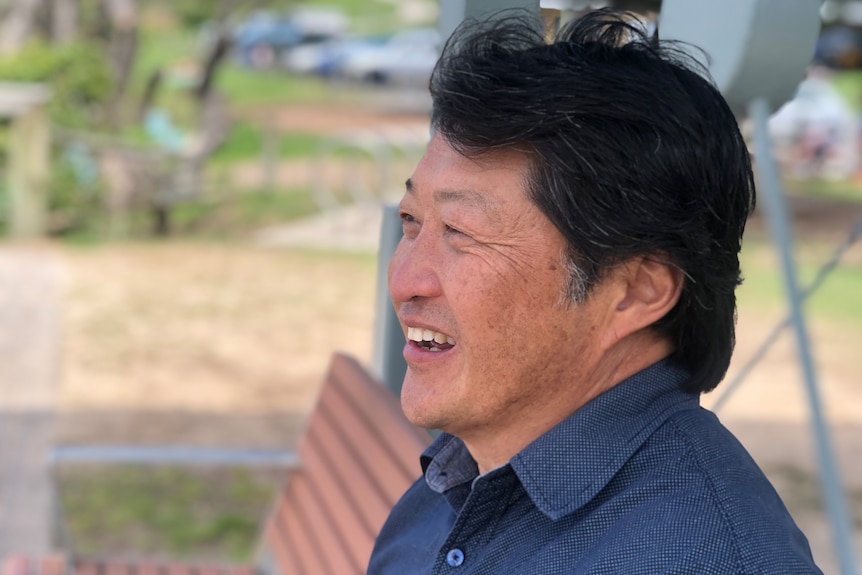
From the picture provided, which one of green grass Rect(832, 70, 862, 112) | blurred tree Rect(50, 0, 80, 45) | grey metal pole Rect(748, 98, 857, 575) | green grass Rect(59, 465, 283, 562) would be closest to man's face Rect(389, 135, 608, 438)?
grey metal pole Rect(748, 98, 857, 575)

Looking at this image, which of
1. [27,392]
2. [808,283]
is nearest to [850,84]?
[808,283]

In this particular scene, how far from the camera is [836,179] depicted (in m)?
18.6

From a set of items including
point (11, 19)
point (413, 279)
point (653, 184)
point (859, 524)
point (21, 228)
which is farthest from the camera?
point (11, 19)

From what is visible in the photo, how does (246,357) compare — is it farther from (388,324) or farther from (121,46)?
(121,46)

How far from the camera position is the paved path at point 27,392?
4.67 metres

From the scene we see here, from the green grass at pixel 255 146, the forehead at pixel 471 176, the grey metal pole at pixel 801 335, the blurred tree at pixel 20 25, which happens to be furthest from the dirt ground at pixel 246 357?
the green grass at pixel 255 146

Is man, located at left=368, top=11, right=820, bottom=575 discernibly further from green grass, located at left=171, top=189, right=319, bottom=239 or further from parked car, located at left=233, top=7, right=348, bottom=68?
parked car, located at left=233, top=7, right=348, bottom=68

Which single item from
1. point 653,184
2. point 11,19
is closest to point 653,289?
point 653,184

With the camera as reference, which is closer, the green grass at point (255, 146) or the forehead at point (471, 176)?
the forehead at point (471, 176)

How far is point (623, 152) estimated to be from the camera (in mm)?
1383

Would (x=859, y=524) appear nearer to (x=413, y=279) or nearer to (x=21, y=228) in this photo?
(x=413, y=279)

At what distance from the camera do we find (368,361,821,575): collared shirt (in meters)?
1.24

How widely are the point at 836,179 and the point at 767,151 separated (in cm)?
1719

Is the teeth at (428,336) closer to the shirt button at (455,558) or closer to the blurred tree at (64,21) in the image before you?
the shirt button at (455,558)
